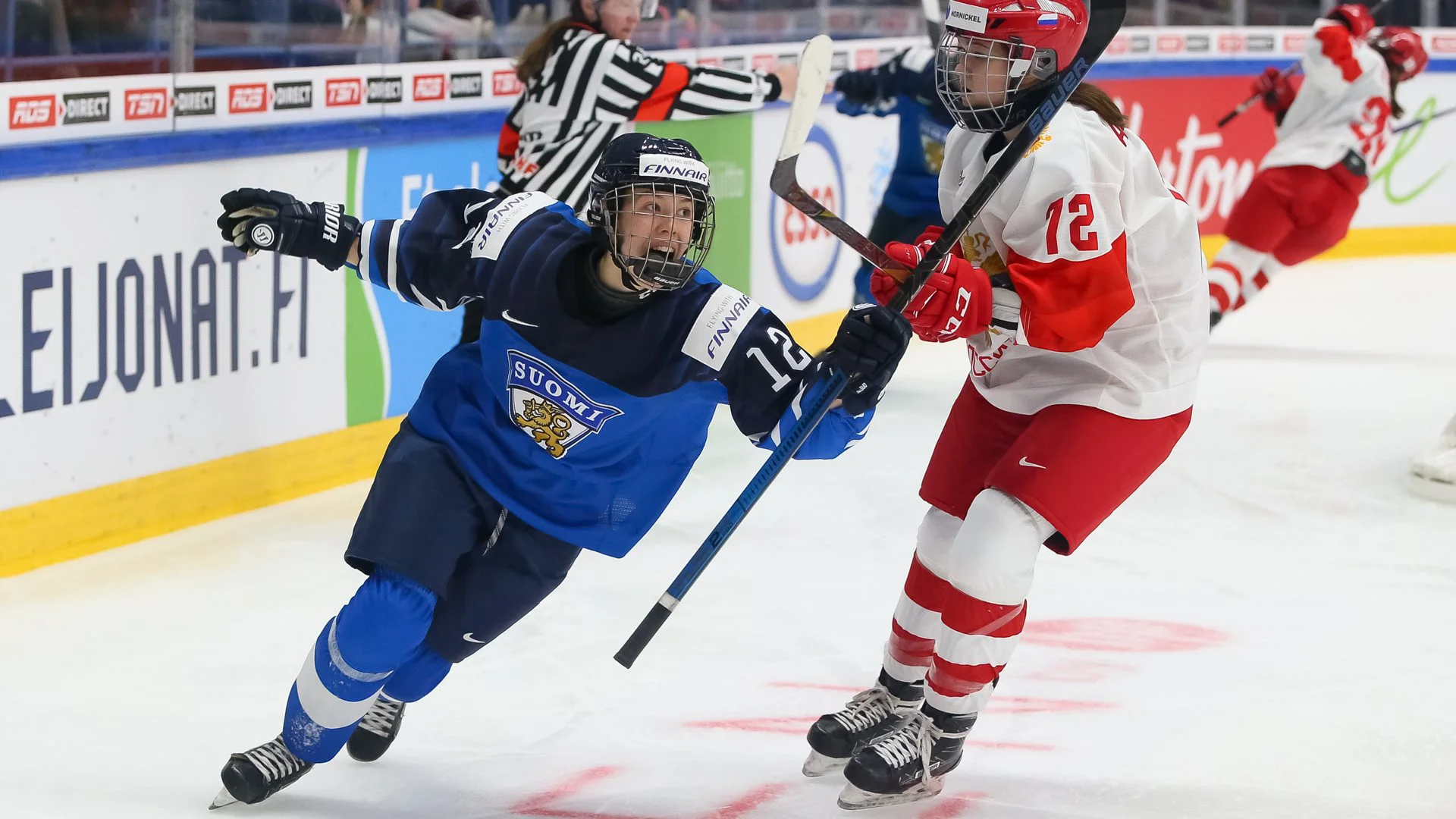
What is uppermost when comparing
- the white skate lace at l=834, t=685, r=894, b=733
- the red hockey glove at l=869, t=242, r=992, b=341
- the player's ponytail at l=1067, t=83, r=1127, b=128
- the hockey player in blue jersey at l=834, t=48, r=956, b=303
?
the player's ponytail at l=1067, t=83, r=1127, b=128

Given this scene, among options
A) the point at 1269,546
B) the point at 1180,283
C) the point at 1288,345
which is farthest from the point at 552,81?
the point at 1288,345

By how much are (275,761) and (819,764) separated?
0.90 m

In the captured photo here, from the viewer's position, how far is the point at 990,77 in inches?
99.0

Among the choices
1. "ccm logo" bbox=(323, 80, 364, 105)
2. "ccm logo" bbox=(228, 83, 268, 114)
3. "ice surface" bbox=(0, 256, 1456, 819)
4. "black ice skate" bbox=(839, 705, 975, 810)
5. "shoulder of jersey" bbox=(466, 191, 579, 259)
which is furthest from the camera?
"ccm logo" bbox=(323, 80, 364, 105)

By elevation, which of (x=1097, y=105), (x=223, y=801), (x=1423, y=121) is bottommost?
(x=223, y=801)

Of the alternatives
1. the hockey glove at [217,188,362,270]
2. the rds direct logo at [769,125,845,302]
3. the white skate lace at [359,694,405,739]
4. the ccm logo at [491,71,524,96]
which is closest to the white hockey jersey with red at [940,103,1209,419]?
the hockey glove at [217,188,362,270]

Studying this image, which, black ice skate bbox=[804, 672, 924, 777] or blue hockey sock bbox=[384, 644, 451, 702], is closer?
blue hockey sock bbox=[384, 644, 451, 702]

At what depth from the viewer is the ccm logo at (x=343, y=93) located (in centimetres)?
473

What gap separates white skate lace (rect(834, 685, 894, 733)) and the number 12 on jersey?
95 centimetres

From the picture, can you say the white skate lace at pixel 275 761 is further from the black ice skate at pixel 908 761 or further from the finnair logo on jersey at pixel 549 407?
the black ice skate at pixel 908 761

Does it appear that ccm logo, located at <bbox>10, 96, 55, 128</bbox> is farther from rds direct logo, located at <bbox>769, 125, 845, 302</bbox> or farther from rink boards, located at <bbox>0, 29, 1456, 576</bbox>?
rds direct logo, located at <bbox>769, 125, 845, 302</bbox>

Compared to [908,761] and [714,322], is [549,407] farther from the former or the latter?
[908,761]

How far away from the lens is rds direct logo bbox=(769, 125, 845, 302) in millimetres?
6477

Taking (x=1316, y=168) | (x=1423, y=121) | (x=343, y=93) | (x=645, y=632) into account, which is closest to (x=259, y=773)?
(x=645, y=632)
